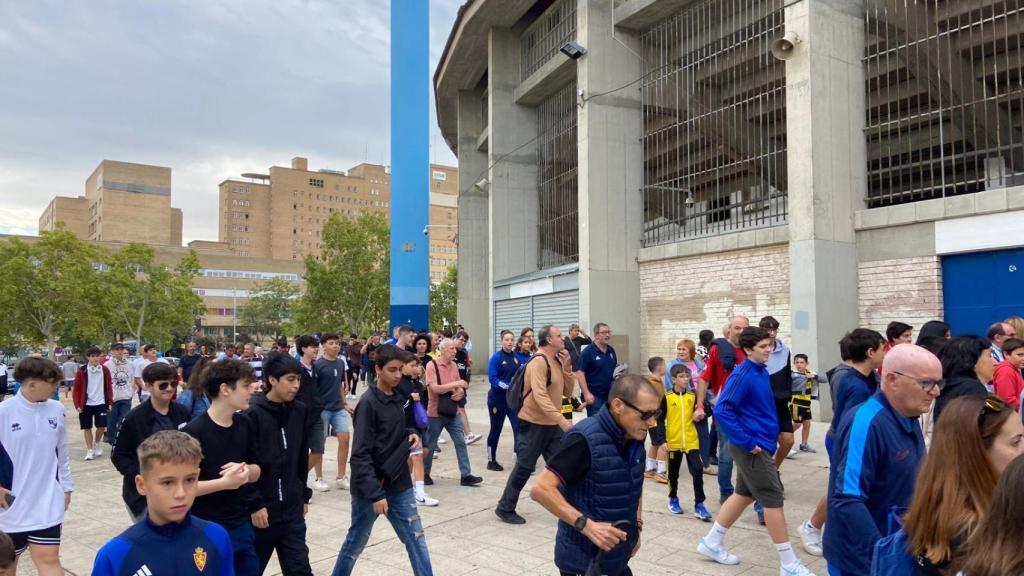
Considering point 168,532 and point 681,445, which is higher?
point 168,532

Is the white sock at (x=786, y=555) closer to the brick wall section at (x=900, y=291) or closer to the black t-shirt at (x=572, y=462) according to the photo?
the black t-shirt at (x=572, y=462)

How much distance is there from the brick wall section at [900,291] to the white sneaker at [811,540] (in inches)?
318

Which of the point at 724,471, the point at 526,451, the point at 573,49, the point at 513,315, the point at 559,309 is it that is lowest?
the point at 724,471

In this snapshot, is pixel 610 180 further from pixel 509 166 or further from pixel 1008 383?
pixel 1008 383

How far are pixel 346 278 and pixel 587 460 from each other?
Result: 43.5 meters

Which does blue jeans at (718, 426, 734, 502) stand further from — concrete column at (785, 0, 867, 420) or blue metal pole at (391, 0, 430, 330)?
blue metal pole at (391, 0, 430, 330)

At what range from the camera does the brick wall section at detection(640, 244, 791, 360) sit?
14.5m

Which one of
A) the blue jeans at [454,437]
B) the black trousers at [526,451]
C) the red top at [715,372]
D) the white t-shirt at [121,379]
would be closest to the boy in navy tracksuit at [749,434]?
the black trousers at [526,451]

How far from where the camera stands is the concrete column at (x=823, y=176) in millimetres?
13156

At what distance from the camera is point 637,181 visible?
19.2 metres

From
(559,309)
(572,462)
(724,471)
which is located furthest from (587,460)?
(559,309)

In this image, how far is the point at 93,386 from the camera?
11492 mm

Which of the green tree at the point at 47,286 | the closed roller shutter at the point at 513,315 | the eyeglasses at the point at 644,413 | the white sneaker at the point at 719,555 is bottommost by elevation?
the white sneaker at the point at 719,555

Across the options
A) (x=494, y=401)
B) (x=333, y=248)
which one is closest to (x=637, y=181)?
(x=494, y=401)
